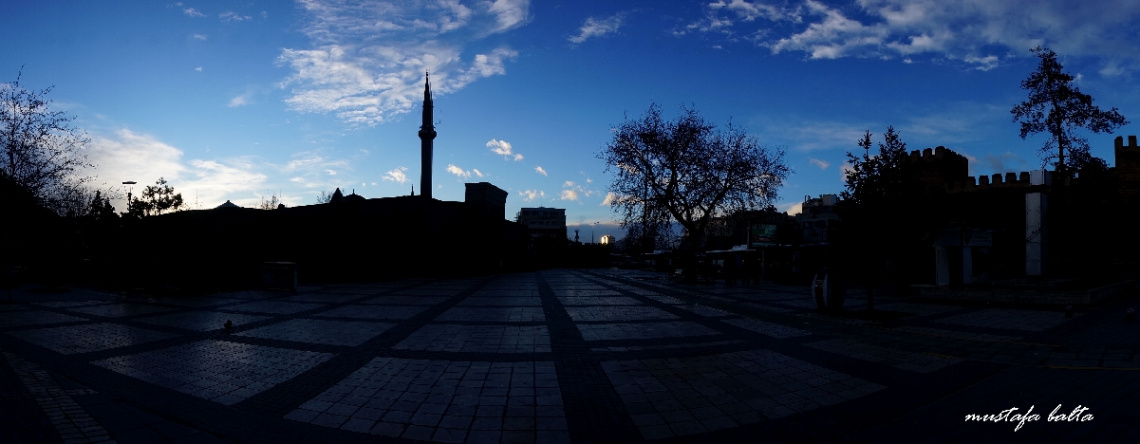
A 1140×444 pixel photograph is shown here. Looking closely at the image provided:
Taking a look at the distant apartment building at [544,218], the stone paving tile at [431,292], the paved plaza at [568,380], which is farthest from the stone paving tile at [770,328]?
the distant apartment building at [544,218]

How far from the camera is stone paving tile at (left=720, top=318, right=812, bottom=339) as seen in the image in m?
9.35

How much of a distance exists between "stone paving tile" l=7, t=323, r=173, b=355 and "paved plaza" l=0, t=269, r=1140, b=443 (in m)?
0.05

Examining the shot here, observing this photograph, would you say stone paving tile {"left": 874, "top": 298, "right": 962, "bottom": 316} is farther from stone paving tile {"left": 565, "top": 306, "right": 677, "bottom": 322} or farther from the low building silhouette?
the low building silhouette

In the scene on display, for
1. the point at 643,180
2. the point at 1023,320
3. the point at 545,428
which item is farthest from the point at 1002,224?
the point at 545,428

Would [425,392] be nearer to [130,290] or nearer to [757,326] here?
[757,326]

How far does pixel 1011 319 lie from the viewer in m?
10.9

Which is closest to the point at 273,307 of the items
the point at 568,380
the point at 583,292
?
the point at 583,292

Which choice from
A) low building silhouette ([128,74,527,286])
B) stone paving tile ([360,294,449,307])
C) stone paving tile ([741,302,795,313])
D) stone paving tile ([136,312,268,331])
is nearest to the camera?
stone paving tile ([136,312,268,331])

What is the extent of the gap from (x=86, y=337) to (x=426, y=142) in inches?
3013

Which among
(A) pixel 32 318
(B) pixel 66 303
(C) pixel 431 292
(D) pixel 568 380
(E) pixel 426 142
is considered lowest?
(C) pixel 431 292

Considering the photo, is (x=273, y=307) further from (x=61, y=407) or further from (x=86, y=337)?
(x=61, y=407)

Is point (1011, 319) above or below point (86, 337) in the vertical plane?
above

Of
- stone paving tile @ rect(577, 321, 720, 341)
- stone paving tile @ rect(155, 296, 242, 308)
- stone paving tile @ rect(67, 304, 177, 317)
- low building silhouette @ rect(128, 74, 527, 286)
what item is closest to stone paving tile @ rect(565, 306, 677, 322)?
stone paving tile @ rect(577, 321, 720, 341)

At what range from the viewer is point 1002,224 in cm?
3166
